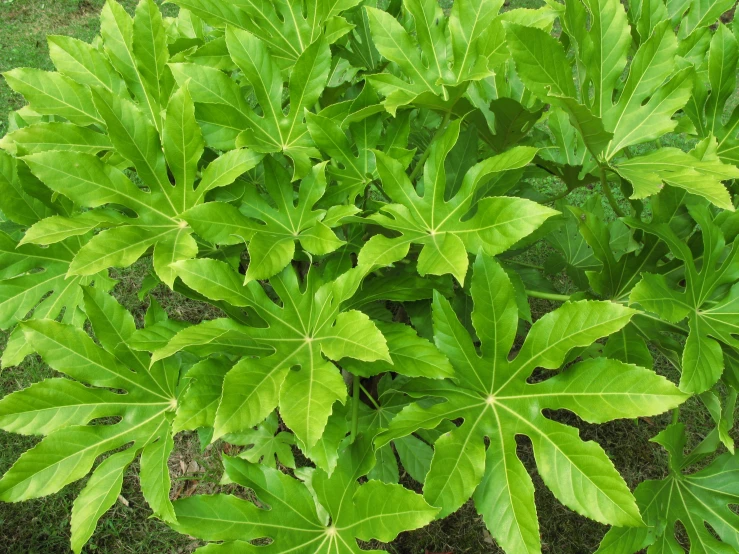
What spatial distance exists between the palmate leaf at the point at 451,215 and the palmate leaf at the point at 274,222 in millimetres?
145

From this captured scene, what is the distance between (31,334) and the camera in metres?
1.48

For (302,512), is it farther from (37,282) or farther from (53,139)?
(53,139)

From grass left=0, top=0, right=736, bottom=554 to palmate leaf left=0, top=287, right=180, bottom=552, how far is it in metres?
0.71

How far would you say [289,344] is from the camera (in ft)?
4.85

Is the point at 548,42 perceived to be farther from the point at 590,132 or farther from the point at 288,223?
the point at 288,223

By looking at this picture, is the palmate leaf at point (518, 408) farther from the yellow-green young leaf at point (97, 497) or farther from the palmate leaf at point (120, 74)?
the palmate leaf at point (120, 74)

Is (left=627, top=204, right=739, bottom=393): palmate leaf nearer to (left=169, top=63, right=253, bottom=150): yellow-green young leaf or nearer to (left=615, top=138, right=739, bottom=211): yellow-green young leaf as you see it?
(left=615, top=138, right=739, bottom=211): yellow-green young leaf

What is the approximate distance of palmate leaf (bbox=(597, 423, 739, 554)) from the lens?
1616 mm

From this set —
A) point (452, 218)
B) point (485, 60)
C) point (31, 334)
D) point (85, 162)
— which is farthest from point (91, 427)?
point (485, 60)

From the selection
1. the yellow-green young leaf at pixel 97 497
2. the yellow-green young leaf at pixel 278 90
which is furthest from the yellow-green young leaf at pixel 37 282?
the yellow-green young leaf at pixel 278 90

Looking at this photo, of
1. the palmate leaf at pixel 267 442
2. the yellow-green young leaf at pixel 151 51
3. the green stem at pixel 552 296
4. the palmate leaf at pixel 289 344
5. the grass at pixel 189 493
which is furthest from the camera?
the grass at pixel 189 493

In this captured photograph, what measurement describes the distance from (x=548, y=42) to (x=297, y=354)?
99 cm

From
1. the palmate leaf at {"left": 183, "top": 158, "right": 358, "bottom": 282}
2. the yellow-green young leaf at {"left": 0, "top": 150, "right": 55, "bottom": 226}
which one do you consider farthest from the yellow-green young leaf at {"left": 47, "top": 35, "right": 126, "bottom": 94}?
the palmate leaf at {"left": 183, "top": 158, "right": 358, "bottom": 282}

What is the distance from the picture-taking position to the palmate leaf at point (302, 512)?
1330 millimetres
